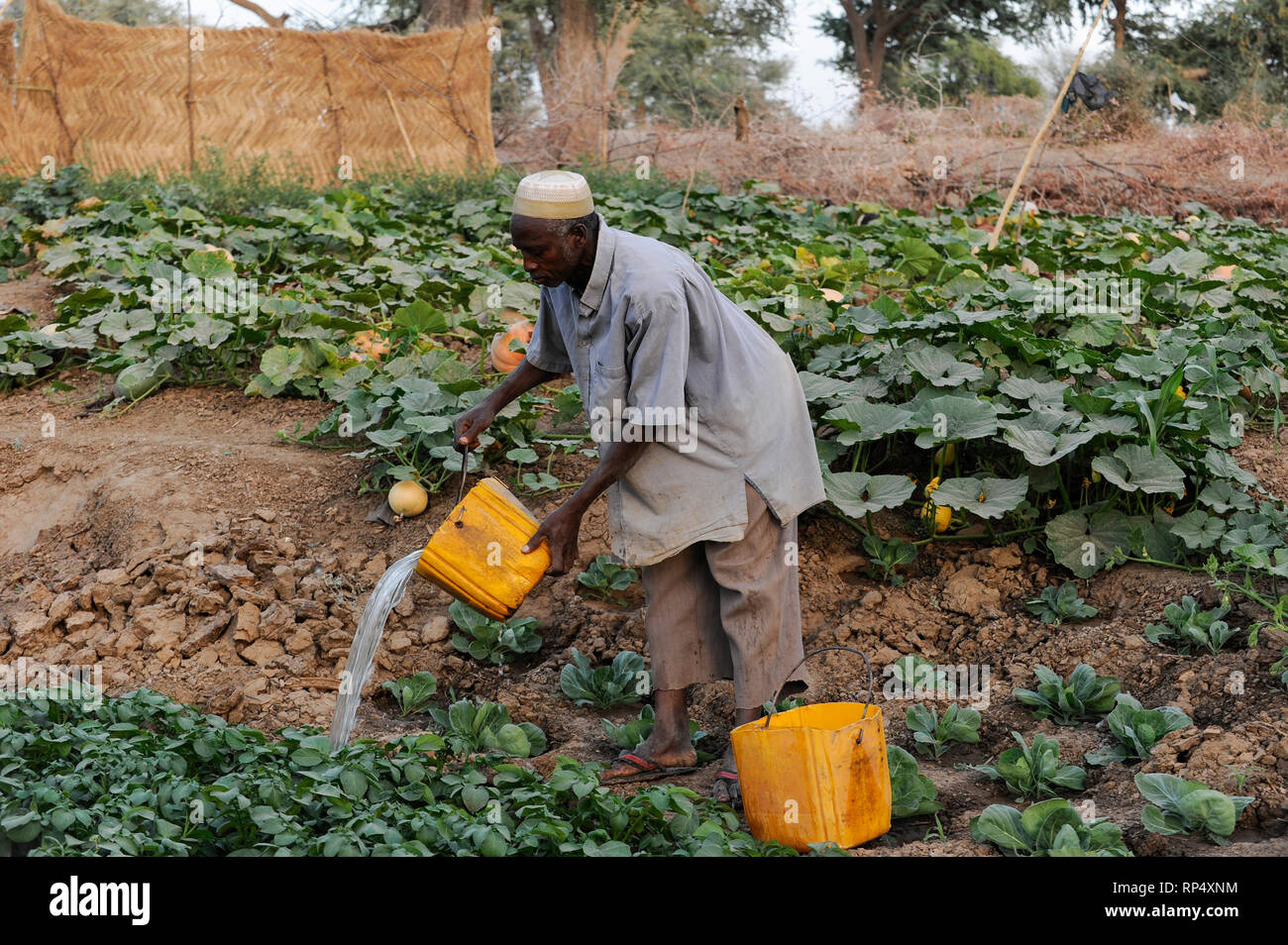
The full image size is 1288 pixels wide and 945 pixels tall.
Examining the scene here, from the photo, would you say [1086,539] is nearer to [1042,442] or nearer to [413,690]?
[1042,442]

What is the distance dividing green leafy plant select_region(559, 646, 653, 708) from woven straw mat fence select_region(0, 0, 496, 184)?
6.51 m

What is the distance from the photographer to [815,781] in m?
2.51

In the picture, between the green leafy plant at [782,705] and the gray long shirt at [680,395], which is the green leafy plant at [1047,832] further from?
the gray long shirt at [680,395]

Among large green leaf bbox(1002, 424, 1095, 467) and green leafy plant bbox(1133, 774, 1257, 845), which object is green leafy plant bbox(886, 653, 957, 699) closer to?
large green leaf bbox(1002, 424, 1095, 467)

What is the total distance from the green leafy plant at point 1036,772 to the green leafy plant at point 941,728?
23 centimetres

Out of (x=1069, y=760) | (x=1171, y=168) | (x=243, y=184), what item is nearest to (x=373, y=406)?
(x=1069, y=760)

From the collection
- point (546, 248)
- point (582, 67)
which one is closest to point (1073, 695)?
point (546, 248)

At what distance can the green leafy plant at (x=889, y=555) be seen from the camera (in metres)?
3.88

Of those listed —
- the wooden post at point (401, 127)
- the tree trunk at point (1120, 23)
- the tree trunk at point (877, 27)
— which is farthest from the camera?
the tree trunk at point (877, 27)

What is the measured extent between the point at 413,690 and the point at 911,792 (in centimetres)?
143

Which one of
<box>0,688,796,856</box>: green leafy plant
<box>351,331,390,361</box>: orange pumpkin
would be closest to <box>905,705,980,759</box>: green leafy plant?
<box>0,688,796,856</box>: green leafy plant

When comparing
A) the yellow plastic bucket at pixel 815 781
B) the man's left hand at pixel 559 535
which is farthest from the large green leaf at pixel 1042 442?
the man's left hand at pixel 559 535

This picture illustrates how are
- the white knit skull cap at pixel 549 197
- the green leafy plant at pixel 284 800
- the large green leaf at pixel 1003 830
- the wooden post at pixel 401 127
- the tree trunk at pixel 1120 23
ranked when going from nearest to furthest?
the green leafy plant at pixel 284 800 → the large green leaf at pixel 1003 830 → the white knit skull cap at pixel 549 197 → the wooden post at pixel 401 127 → the tree trunk at pixel 1120 23
